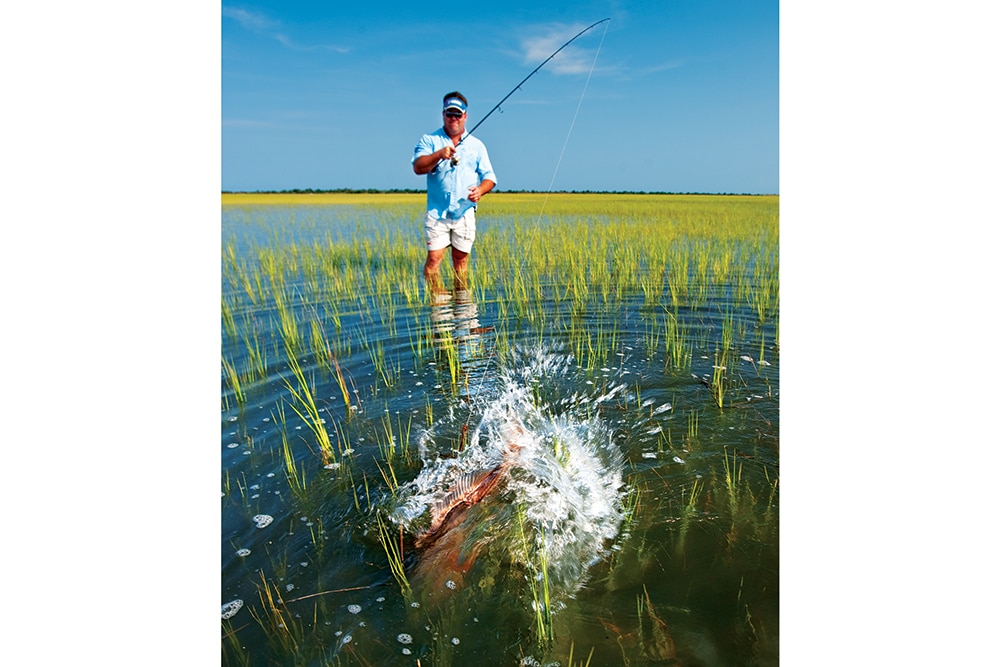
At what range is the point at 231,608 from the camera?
1.45m

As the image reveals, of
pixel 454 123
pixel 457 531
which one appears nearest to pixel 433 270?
pixel 454 123

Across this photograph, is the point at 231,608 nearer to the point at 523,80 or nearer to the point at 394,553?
the point at 394,553

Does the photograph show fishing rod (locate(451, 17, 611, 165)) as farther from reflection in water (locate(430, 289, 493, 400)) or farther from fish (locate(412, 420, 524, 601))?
fish (locate(412, 420, 524, 601))

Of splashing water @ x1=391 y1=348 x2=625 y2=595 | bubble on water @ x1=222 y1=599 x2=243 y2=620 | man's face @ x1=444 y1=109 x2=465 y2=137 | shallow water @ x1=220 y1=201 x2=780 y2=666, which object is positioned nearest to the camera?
shallow water @ x1=220 y1=201 x2=780 y2=666

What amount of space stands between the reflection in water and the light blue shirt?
62 centimetres

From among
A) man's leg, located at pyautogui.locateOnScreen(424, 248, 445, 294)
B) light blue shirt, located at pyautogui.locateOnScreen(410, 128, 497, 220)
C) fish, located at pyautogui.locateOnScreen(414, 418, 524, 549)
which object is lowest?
fish, located at pyautogui.locateOnScreen(414, 418, 524, 549)

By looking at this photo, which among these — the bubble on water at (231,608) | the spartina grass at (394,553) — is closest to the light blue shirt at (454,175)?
the spartina grass at (394,553)

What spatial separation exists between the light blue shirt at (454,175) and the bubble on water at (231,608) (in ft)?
6.93

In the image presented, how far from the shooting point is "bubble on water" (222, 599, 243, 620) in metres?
1.43

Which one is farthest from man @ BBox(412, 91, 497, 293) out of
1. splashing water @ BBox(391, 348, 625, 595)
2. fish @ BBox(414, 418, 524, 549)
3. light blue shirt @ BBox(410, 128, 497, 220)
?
fish @ BBox(414, 418, 524, 549)

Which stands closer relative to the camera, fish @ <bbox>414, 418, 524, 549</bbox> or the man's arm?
fish @ <bbox>414, 418, 524, 549</bbox>
